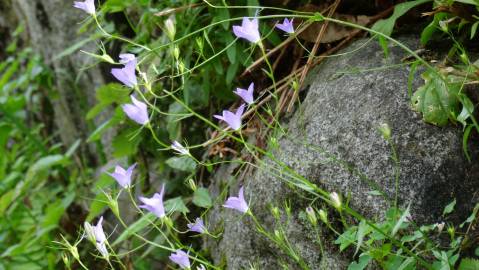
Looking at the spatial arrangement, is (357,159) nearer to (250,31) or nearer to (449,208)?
(449,208)

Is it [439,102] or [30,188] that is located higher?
[439,102]

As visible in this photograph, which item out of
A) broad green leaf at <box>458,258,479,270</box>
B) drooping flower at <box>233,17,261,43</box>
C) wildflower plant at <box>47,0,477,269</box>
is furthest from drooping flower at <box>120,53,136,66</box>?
broad green leaf at <box>458,258,479,270</box>

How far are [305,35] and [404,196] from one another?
0.67 meters

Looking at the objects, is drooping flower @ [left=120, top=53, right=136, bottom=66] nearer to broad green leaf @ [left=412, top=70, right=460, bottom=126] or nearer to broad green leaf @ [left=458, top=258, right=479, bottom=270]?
broad green leaf @ [left=412, top=70, right=460, bottom=126]

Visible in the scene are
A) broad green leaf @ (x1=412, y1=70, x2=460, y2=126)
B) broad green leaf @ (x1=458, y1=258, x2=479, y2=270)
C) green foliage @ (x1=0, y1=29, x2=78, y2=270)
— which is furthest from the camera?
green foliage @ (x1=0, y1=29, x2=78, y2=270)

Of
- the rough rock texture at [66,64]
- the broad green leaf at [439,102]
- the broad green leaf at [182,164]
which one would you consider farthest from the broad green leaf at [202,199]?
the rough rock texture at [66,64]

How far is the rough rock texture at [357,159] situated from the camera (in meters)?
1.42

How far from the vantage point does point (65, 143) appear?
4.03 metres

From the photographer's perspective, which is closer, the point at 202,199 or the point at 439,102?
the point at 439,102

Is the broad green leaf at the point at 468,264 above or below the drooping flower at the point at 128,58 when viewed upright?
below

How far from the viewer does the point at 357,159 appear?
1.52 metres

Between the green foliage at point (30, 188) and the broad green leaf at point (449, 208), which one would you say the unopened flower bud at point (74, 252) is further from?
the green foliage at point (30, 188)

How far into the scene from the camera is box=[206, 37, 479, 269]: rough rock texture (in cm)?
142

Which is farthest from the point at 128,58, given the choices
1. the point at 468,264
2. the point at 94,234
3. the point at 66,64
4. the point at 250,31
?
the point at 66,64
